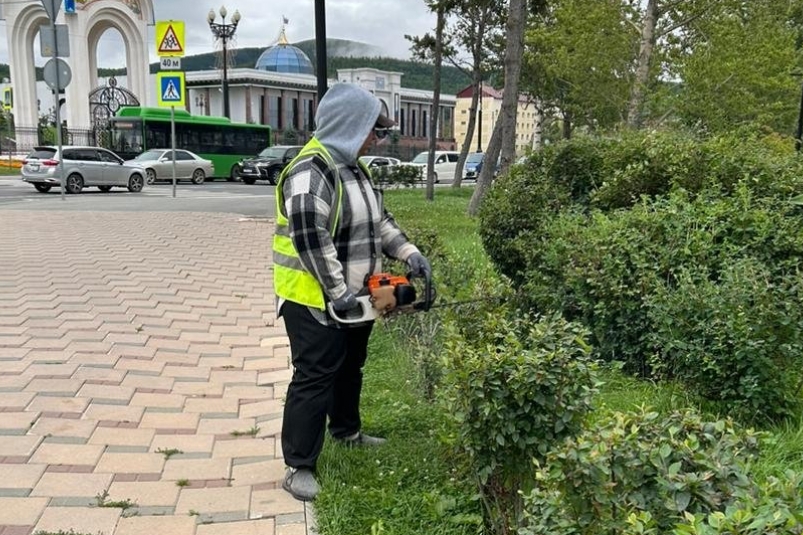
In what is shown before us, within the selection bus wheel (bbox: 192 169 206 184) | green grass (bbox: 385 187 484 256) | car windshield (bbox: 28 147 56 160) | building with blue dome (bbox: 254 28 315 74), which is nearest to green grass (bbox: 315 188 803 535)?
green grass (bbox: 385 187 484 256)

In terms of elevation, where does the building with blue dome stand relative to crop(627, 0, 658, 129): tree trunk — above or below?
above

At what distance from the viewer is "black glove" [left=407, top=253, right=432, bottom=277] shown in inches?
127

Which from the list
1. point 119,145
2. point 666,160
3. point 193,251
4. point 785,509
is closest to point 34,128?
point 119,145

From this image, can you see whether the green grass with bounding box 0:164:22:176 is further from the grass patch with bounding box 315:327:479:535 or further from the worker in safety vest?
the worker in safety vest

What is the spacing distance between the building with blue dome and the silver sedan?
4727cm

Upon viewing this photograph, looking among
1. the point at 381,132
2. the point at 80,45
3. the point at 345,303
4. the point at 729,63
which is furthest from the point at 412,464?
the point at 80,45

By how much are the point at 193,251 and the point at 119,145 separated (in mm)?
22799

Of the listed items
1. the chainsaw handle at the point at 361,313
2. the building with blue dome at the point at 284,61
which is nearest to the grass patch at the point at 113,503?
the chainsaw handle at the point at 361,313

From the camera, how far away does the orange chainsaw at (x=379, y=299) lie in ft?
9.67

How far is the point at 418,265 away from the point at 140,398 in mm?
2007

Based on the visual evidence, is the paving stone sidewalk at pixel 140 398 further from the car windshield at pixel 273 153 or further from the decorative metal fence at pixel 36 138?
the decorative metal fence at pixel 36 138

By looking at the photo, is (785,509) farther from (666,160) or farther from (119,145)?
(119,145)

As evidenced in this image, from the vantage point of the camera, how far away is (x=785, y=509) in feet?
4.73

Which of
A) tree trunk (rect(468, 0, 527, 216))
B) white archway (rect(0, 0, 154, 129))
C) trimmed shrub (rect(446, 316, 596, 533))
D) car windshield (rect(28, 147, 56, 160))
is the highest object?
white archway (rect(0, 0, 154, 129))
